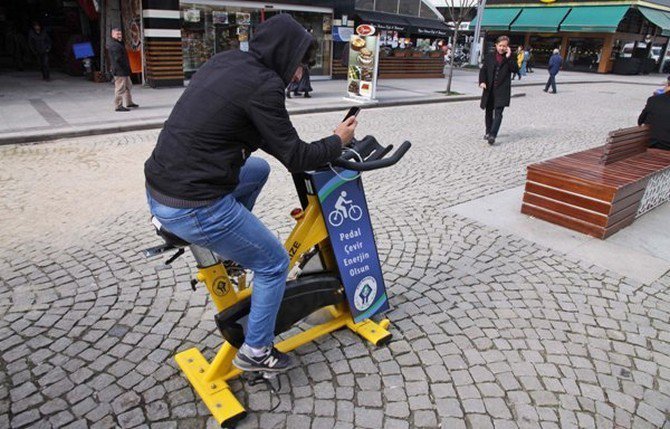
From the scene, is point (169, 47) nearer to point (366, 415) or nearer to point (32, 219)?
point (32, 219)

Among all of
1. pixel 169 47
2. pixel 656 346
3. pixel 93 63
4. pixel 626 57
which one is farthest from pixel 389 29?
pixel 626 57

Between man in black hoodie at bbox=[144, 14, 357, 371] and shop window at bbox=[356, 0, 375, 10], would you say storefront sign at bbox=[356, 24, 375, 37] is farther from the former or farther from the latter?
man in black hoodie at bbox=[144, 14, 357, 371]

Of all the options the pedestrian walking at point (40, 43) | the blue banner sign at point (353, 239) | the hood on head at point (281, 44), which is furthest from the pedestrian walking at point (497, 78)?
the pedestrian walking at point (40, 43)

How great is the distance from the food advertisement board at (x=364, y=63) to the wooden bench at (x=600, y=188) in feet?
28.0

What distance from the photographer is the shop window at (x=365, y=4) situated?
20.2 meters

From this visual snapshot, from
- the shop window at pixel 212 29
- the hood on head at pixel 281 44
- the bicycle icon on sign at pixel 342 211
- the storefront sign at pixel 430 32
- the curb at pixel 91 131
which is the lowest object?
the curb at pixel 91 131

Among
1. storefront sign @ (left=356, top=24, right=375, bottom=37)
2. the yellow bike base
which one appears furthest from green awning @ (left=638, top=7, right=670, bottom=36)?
the yellow bike base

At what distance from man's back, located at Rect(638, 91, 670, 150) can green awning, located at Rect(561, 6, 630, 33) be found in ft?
99.4

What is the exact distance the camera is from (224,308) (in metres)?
2.56

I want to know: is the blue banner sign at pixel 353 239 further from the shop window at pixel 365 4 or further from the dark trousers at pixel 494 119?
the shop window at pixel 365 4

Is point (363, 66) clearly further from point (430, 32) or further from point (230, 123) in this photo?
point (230, 123)

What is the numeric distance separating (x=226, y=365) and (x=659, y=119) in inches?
255

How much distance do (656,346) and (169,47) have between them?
14.0 metres

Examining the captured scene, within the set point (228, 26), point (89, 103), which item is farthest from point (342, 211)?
point (228, 26)
